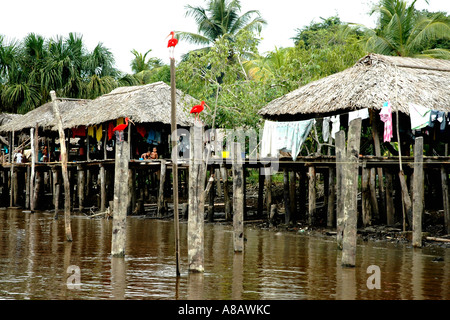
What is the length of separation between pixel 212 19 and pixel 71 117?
1120cm

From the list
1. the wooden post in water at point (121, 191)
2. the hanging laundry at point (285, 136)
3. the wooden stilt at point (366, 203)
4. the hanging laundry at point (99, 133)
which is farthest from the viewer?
the hanging laundry at point (99, 133)

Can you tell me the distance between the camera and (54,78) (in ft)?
90.7

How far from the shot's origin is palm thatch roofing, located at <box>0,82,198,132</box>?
1885 centimetres

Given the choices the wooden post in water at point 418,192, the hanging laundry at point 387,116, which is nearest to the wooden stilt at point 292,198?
the hanging laundry at point 387,116

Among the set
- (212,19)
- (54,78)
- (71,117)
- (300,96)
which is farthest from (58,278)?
(212,19)

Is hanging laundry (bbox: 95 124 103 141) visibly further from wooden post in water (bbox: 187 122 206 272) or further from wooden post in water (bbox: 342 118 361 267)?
wooden post in water (bbox: 342 118 361 267)

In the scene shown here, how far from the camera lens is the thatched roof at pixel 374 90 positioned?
44.1ft

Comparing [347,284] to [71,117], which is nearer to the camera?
[347,284]

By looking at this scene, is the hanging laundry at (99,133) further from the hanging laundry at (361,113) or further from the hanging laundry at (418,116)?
the hanging laundry at (418,116)

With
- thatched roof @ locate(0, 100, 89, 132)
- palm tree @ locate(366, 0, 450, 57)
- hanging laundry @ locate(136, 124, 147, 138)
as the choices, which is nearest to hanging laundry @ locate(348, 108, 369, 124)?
hanging laundry @ locate(136, 124, 147, 138)

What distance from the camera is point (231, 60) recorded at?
69.4ft

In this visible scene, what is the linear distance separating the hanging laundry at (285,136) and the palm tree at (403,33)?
8.10m

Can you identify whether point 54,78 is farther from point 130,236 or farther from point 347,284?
point 347,284

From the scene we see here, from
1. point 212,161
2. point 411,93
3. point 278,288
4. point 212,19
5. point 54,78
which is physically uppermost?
point 212,19
